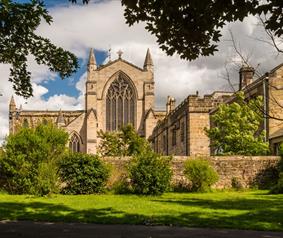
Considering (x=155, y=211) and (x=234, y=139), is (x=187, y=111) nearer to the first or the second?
(x=234, y=139)

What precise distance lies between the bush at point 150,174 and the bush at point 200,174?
1.79m

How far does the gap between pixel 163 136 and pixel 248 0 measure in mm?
48729

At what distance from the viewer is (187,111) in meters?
41.8

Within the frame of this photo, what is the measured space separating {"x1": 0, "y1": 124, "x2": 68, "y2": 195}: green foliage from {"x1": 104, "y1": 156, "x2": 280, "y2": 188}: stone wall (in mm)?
3891

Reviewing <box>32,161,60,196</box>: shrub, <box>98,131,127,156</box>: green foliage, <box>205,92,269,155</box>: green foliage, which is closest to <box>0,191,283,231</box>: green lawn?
<box>32,161,60,196</box>: shrub

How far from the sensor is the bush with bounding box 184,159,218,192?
27828mm

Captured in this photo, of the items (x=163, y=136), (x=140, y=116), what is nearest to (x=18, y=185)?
(x=163, y=136)

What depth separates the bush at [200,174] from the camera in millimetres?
27828

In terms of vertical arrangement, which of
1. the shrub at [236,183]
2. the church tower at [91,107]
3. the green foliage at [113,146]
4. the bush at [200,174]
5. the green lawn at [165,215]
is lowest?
the green lawn at [165,215]

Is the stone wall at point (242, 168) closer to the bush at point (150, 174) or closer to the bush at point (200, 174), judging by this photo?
the bush at point (200, 174)

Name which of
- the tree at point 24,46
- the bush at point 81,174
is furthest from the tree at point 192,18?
the bush at point 81,174

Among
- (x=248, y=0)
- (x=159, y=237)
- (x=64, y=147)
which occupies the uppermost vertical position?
(x=248, y=0)

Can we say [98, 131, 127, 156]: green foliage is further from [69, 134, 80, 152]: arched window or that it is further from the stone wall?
the stone wall

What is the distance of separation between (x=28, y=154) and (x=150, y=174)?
22.6ft
